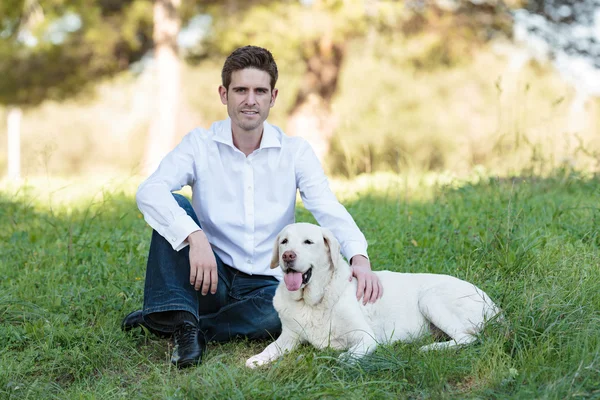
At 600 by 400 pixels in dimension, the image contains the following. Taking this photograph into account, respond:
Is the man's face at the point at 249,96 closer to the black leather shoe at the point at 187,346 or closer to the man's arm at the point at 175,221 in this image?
the man's arm at the point at 175,221

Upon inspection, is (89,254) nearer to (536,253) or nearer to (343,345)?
(343,345)

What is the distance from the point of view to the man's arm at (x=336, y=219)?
3.33 metres

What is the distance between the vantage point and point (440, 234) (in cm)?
Result: 488

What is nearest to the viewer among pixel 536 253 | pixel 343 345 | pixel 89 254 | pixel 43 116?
pixel 343 345

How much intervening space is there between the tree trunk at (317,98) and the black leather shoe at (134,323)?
30.2 feet

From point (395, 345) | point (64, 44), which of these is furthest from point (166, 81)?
point (395, 345)

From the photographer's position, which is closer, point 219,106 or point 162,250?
point 162,250

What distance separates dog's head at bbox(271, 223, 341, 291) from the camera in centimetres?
315

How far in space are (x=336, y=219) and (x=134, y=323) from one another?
1318 mm

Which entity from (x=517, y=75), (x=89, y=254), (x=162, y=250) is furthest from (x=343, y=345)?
(x=517, y=75)

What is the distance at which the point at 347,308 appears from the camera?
3.26 meters

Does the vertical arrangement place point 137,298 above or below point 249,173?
below

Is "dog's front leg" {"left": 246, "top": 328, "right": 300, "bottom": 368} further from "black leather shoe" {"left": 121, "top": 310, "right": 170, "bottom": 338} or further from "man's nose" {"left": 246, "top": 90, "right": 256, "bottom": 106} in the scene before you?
"man's nose" {"left": 246, "top": 90, "right": 256, "bottom": 106}

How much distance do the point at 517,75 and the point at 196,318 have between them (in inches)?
546
